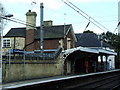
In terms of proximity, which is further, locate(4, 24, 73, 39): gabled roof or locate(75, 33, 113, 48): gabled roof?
locate(75, 33, 113, 48): gabled roof

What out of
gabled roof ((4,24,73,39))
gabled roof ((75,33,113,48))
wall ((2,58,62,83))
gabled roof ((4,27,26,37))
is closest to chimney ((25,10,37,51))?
gabled roof ((4,24,73,39))

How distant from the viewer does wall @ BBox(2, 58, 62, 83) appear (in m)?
22.0

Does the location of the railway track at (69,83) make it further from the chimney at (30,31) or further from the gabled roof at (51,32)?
the chimney at (30,31)

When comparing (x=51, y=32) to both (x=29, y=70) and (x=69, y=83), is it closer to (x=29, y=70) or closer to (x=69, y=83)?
(x=29, y=70)

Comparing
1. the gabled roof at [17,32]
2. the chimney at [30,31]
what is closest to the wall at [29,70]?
the chimney at [30,31]

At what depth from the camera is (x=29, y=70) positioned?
25656 millimetres

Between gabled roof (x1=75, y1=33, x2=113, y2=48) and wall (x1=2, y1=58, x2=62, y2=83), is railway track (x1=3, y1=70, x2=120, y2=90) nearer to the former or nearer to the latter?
wall (x1=2, y1=58, x2=62, y2=83)

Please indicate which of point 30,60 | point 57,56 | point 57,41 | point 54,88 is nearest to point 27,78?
point 30,60

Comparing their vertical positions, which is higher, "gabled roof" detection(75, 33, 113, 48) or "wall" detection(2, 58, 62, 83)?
"gabled roof" detection(75, 33, 113, 48)

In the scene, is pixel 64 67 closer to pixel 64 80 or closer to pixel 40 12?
pixel 40 12

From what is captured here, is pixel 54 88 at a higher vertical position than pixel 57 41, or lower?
lower

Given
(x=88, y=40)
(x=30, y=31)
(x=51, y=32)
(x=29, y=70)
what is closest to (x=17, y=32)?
(x=30, y=31)

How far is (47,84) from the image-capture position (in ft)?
25.5

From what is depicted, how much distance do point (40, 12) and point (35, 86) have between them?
31.5 meters
